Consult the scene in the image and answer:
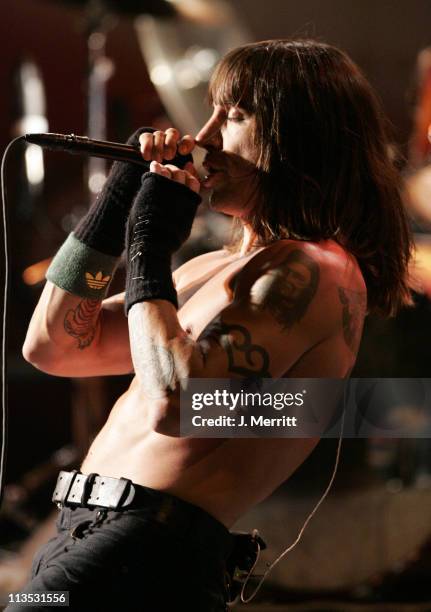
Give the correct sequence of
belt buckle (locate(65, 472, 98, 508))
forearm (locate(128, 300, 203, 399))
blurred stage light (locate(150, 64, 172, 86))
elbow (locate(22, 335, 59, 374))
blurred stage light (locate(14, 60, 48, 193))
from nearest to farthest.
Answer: forearm (locate(128, 300, 203, 399)) → belt buckle (locate(65, 472, 98, 508)) → elbow (locate(22, 335, 59, 374)) → blurred stage light (locate(150, 64, 172, 86)) → blurred stage light (locate(14, 60, 48, 193))

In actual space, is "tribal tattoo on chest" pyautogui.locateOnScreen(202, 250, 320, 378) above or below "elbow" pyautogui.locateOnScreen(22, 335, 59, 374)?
above

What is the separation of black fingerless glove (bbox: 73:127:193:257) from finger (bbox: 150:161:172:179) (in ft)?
0.33

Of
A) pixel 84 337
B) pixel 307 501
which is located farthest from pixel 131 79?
pixel 84 337

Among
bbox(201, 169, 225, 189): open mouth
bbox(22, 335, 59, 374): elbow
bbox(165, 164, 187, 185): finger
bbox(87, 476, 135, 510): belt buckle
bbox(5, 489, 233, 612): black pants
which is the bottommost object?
bbox(5, 489, 233, 612): black pants

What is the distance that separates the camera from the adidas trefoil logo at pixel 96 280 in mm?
1289

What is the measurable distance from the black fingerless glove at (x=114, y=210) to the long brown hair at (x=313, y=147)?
169mm

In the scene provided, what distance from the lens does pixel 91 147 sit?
3.83 feet

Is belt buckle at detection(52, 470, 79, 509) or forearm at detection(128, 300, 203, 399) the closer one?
forearm at detection(128, 300, 203, 399)

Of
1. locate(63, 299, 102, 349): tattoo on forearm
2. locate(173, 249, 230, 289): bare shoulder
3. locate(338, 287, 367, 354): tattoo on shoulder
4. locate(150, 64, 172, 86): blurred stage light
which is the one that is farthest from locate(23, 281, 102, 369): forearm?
locate(150, 64, 172, 86): blurred stage light

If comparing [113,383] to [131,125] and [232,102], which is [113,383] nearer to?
[131,125]

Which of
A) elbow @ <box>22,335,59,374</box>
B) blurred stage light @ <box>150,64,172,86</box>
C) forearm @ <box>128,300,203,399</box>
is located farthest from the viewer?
blurred stage light @ <box>150,64,172,86</box>

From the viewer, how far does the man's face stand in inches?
49.0

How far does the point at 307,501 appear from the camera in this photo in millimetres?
2402

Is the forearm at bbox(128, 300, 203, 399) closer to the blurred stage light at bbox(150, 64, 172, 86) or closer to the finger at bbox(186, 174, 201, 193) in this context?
the finger at bbox(186, 174, 201, 193)
